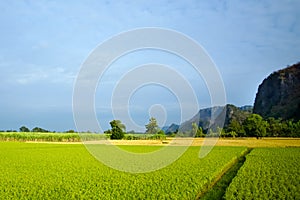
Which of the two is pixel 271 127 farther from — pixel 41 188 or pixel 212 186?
pixel 41 188

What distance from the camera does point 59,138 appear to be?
257ft

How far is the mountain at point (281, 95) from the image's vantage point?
389ft

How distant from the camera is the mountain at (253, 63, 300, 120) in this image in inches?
4662

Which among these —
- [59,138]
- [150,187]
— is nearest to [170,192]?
[150,187]

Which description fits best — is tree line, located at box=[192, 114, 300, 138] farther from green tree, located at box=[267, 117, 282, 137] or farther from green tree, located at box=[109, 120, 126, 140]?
green tree, located at box=[109, 120, 126, 140]

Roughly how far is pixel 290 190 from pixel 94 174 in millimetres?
10771

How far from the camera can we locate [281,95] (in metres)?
128

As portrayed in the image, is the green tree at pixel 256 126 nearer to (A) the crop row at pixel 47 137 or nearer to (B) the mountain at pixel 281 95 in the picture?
(B) the mountain at pixel 281 95

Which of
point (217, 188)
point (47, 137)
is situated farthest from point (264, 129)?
point (217, 188)

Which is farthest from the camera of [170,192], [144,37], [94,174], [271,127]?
[271,127]

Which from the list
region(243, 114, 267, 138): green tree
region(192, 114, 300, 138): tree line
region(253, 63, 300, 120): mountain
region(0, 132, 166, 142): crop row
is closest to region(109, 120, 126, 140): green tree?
region(0, 132, 166, 142): crop row

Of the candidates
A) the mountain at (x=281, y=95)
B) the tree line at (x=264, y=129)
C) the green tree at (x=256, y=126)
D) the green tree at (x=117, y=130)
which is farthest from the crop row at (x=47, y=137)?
the mountain at (x=281, y=95)

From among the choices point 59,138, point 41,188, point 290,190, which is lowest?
point 290,190

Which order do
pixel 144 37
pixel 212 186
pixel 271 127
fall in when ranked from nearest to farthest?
pixel 212 186
pixel 144 37
pixel 271 127
